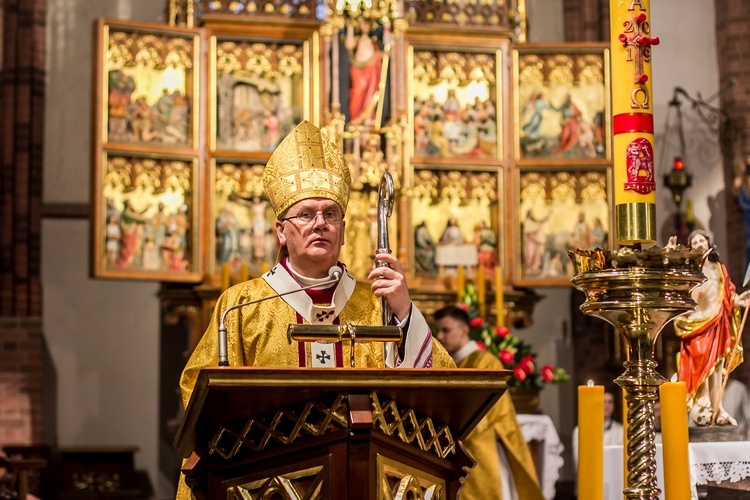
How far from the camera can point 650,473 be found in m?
3.07

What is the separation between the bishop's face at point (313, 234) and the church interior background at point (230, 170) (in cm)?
435

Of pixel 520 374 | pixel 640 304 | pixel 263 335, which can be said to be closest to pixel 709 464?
pixel 263 335

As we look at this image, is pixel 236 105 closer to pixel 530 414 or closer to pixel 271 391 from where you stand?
pixel 530 414

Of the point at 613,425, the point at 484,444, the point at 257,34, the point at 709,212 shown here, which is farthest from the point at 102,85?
the point at 709,212

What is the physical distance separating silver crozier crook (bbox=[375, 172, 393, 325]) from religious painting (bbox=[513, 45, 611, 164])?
5.76 meters

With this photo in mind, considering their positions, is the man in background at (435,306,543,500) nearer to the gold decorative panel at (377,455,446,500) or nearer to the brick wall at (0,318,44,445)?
the brick wall at (0,318,44,445)

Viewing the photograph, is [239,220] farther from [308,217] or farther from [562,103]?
[308,217]

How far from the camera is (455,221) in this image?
9.41 metres

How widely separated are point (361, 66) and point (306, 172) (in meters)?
5.26

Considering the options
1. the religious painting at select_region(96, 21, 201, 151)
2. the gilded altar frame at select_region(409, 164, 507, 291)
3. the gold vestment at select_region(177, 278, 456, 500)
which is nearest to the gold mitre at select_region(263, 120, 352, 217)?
the gold vestment at select_region(177, 278, 456, 500)

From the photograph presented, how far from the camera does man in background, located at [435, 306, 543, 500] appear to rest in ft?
24.4

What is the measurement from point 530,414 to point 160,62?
3463mm

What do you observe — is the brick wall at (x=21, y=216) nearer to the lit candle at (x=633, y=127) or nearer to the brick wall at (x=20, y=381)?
the brick wall at (x=20, y=381)

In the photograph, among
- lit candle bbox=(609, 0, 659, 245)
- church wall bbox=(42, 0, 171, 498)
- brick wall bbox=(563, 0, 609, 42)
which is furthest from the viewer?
brick wall bbox=(563, 0, 609, 42)
